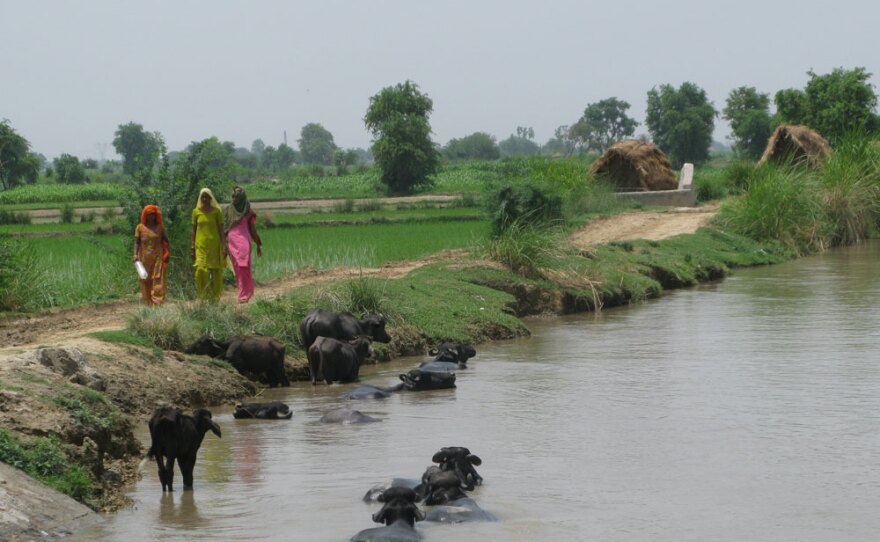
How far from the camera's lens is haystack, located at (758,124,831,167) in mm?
33719

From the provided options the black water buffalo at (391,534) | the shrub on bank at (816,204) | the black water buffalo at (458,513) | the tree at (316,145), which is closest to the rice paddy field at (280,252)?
the shrub on bank at (816,204)

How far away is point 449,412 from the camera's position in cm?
1041

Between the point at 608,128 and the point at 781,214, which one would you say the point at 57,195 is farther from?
the point at 608,128

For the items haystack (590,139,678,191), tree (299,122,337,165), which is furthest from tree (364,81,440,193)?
tree (299,122,337,165)

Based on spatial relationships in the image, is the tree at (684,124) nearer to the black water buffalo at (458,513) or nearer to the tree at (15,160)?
the tree at (15,160)

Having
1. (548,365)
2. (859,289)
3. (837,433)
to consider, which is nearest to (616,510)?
(837,433)

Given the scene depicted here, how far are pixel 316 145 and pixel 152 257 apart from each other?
132026mm

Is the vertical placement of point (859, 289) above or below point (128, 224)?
below

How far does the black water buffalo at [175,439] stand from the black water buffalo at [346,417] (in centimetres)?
212

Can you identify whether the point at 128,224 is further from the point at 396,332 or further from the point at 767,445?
the point at 767,445

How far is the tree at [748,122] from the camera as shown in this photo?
225 feet

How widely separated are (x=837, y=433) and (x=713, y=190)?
83.7ft

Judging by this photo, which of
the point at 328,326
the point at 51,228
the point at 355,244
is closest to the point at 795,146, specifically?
the point at 355,244

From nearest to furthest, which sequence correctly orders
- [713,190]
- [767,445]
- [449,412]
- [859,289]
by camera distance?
[767,445]
[449,412]
[859,289]
[713,190]
